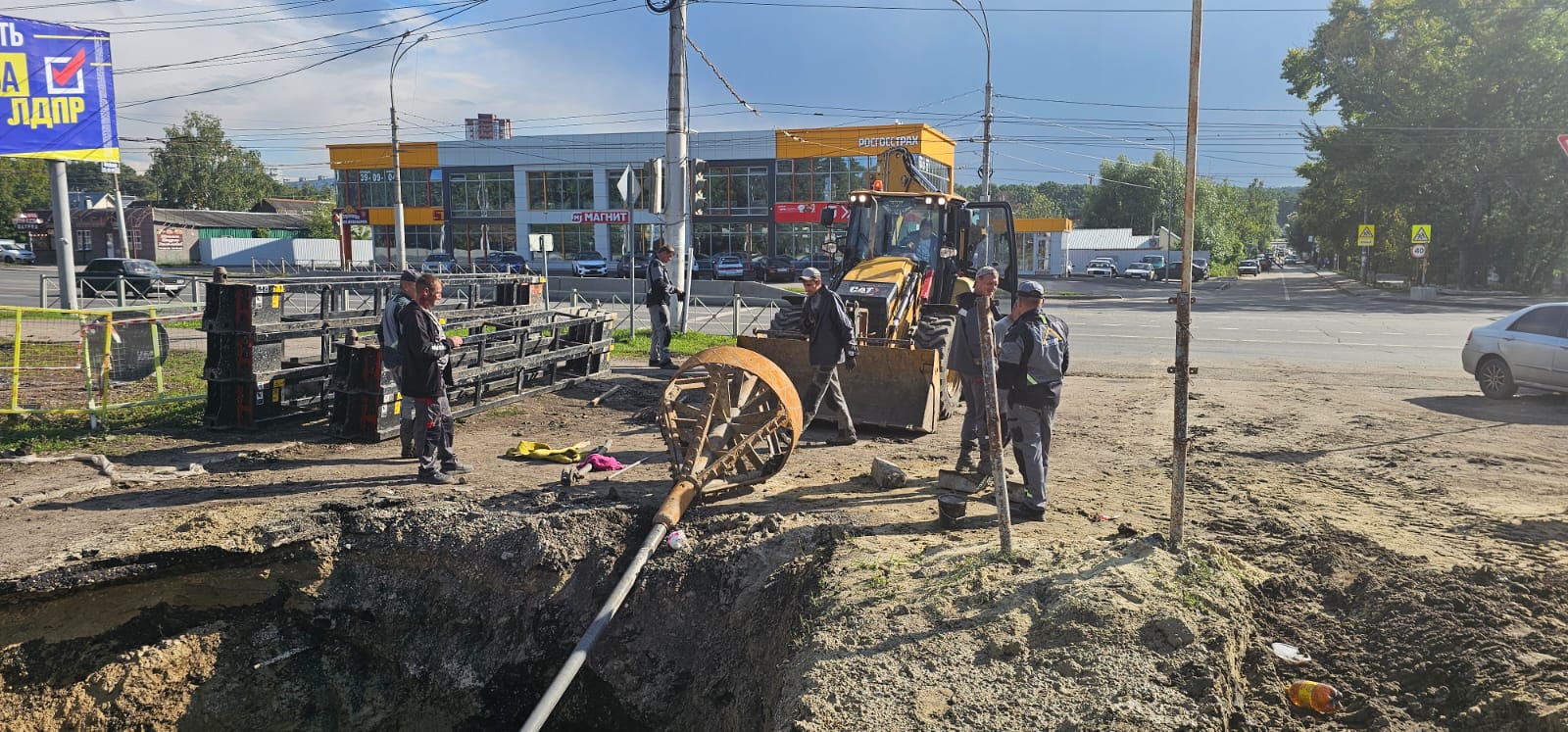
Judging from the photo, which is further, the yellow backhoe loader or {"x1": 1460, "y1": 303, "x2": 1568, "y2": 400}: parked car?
{"x1": 1460, "y1": 303, "x2": 1568, "y2": 400}: parked car

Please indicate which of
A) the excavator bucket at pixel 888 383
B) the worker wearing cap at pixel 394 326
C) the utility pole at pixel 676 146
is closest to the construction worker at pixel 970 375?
the excavator bucket at pixel 888 383

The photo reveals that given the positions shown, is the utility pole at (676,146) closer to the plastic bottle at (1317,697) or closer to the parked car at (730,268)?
the plastic bottle at (1317,697)

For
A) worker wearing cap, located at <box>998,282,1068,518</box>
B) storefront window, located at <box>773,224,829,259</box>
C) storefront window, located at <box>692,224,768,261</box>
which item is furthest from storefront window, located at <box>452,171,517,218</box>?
worker wearing cap, located at <box>998,282,1068,518</box>

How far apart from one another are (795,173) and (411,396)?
4576cm

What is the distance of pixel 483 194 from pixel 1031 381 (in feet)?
187

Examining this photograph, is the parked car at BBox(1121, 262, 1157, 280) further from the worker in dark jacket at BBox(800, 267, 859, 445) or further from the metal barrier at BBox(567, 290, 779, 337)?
the worker in dark jacket at BBox(800, 267, 859, 445)

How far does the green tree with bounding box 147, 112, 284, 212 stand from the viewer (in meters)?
84.3

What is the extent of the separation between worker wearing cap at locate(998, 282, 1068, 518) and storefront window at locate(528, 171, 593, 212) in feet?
170

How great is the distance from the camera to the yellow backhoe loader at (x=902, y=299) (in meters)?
9.51

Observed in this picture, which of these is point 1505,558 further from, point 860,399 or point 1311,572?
point 860,399

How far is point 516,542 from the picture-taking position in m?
6.17

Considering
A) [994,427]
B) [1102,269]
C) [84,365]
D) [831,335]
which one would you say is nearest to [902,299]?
[831,335]

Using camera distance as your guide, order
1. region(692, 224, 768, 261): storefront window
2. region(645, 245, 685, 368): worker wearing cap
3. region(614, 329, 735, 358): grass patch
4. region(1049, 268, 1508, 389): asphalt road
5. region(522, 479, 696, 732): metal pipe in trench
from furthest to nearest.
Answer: region(692, 224, 768, 261): storefront window → region(614, 329, 735, 358): grass patch → region(1049, 268, 1508, 389): asphalt road → region(645, 245, 685, 368): worker wearing cap → region(522, 479, 696, 732): metal pipe in trench

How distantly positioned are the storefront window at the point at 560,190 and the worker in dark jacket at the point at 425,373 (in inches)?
1963
